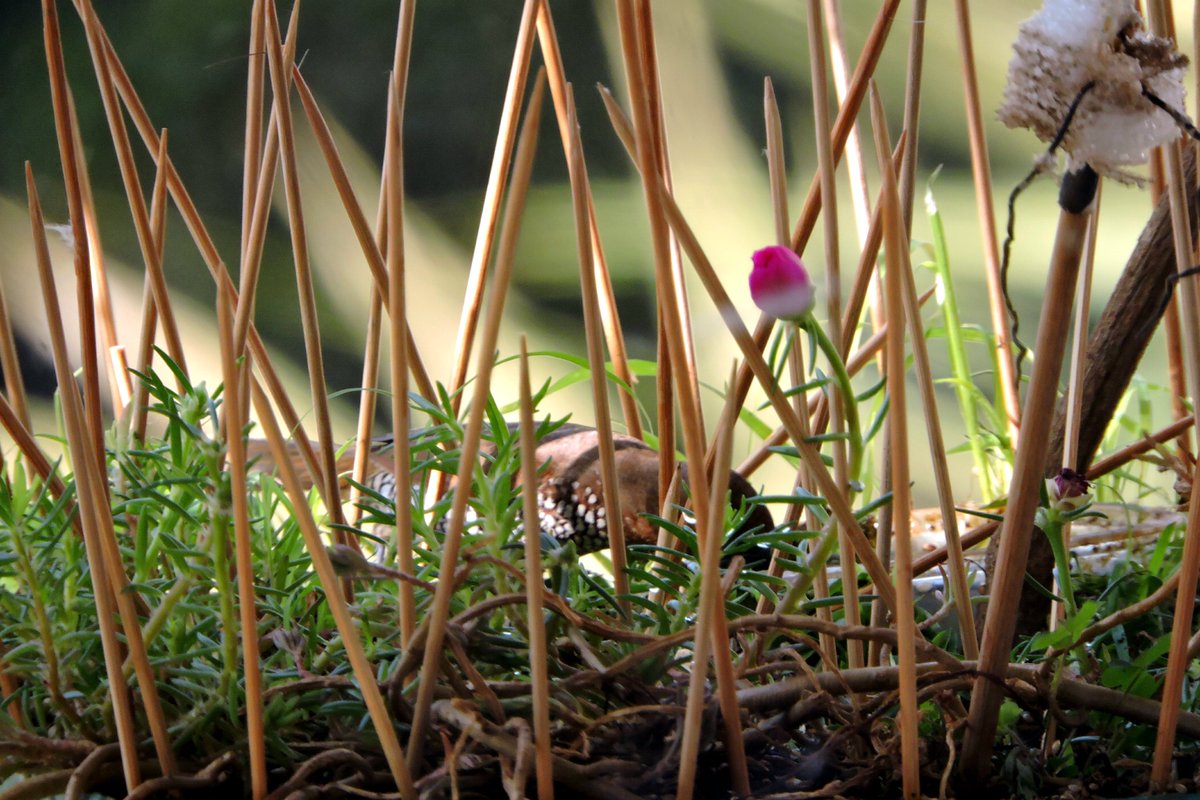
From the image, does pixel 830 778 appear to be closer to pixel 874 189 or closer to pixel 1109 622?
pixel 1109 622

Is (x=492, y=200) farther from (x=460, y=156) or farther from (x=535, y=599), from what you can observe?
(x=460, y=156)

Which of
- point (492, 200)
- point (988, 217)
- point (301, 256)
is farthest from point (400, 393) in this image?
point (988, 217)

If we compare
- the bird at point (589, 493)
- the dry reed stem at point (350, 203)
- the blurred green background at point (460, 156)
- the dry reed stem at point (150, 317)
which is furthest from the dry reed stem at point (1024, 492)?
the blurred green background at point (460, 156)

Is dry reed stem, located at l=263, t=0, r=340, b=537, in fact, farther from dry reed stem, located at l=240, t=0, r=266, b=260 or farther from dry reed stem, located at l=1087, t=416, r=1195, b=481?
dry reed stem, located at l=1087, t=416, r=1195, b=481

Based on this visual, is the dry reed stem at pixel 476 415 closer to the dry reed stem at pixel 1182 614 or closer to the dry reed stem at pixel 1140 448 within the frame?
the dry reed stem at pixel 1182 614

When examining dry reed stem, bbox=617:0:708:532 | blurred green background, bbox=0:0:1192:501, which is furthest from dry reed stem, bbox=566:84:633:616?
blurred green background, bbox=0:0:1192:501

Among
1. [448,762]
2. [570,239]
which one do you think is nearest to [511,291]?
[570,239]
